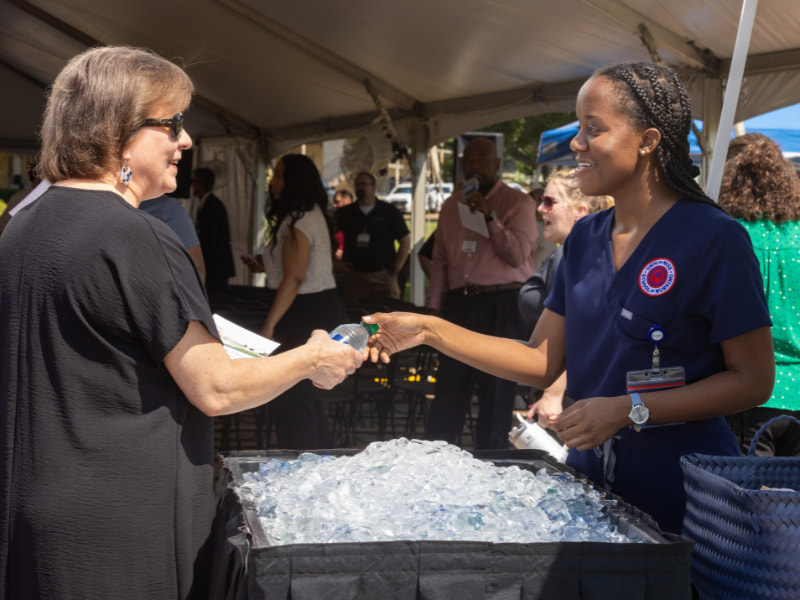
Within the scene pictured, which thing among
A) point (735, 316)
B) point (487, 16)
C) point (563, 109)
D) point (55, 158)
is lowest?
point (735, 316)

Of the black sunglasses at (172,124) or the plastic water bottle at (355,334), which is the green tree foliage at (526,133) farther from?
the black sunglasses at (172,124)

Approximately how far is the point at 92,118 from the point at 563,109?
5181mm

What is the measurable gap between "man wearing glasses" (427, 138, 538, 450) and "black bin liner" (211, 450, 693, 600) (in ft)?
11.7

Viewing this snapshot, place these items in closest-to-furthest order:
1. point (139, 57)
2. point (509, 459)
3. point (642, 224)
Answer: point (139, 57)
point (642, 224)
point (509, 459)

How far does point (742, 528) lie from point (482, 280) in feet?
13.1

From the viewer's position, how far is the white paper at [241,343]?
5.91 ft

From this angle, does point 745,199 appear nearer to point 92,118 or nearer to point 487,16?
point 92,118

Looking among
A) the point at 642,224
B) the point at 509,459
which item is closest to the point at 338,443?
the point at 509,459

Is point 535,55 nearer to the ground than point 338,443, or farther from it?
farther from it

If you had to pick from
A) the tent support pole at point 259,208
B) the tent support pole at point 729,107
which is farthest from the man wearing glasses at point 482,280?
the tent support pole at point 259,208

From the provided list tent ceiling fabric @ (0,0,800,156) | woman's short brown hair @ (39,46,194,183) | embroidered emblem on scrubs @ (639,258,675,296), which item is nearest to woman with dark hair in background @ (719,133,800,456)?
embroidered emblem on scrubs @ (639,258,675,296)

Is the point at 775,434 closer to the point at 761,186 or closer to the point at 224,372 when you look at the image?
the point at 761,186

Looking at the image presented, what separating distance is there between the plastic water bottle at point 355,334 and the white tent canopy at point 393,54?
2384mm

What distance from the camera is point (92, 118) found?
1.54 meters
